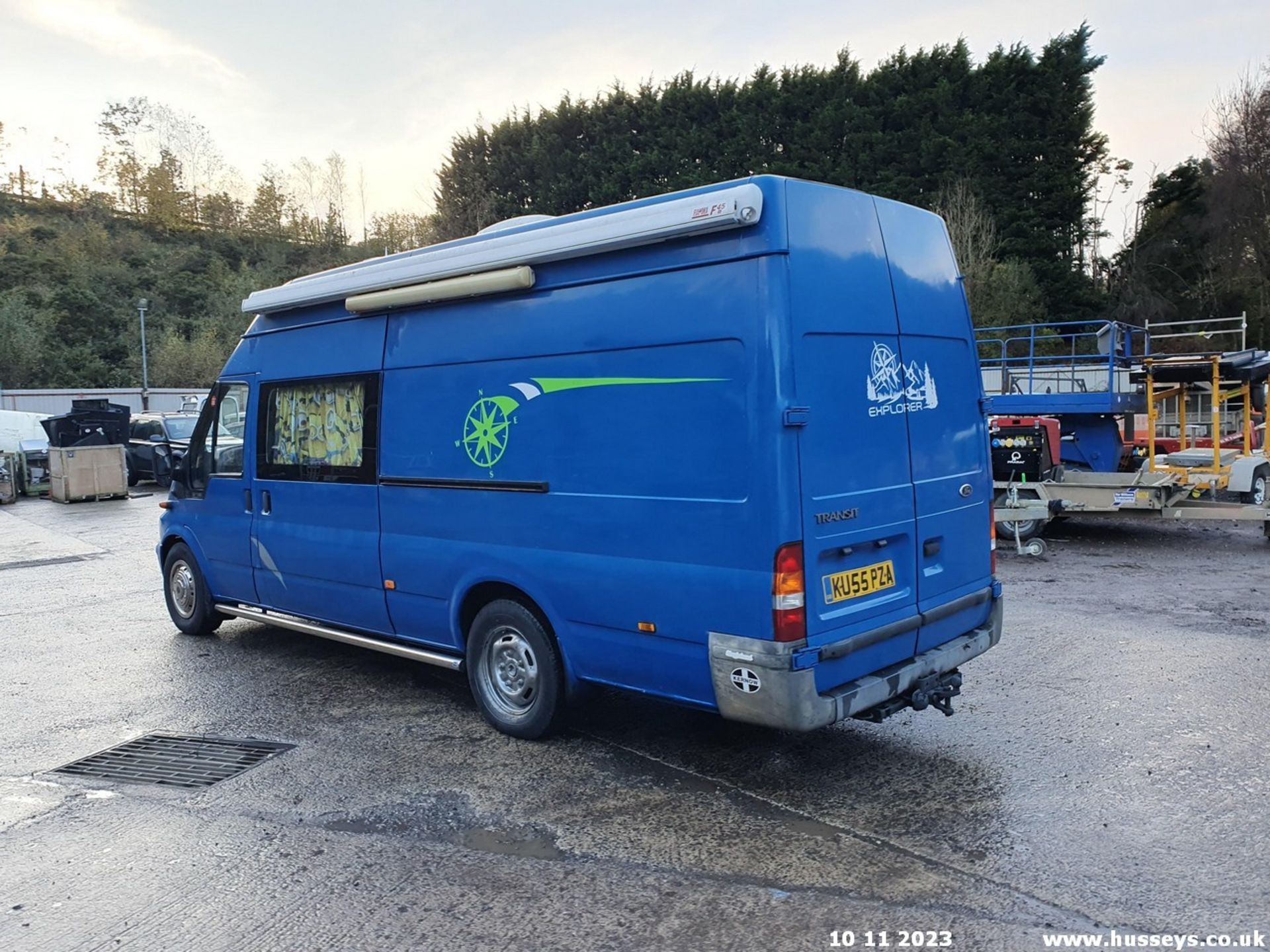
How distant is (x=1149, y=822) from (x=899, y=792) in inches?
41.0

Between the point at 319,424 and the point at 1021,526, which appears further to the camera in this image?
the point at 1021,526

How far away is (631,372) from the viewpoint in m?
4.45

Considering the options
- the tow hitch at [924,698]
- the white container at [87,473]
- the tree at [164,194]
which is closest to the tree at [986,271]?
the white container at [87,473]

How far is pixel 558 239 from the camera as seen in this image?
4742 mm

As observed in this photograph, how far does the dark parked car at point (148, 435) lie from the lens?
2230cm

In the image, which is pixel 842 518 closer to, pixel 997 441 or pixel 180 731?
pixel 180 731

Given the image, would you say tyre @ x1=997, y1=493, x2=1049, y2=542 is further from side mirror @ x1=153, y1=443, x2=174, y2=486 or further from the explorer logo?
side mirror @ x1=153, y1=443, x2=174, y2=486

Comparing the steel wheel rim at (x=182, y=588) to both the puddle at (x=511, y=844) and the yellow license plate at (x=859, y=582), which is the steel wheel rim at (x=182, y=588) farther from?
the yellow license plate at (x=859, y=582)

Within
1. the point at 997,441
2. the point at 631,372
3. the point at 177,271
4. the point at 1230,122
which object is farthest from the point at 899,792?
the point at 177,271

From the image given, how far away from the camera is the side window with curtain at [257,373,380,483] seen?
594 centimetres

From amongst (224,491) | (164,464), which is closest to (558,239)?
(224,491)

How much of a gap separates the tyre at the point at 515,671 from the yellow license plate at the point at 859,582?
5.14ft

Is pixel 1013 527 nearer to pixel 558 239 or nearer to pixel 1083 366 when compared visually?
pixel 1083 366

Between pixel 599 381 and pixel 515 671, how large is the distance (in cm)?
175
